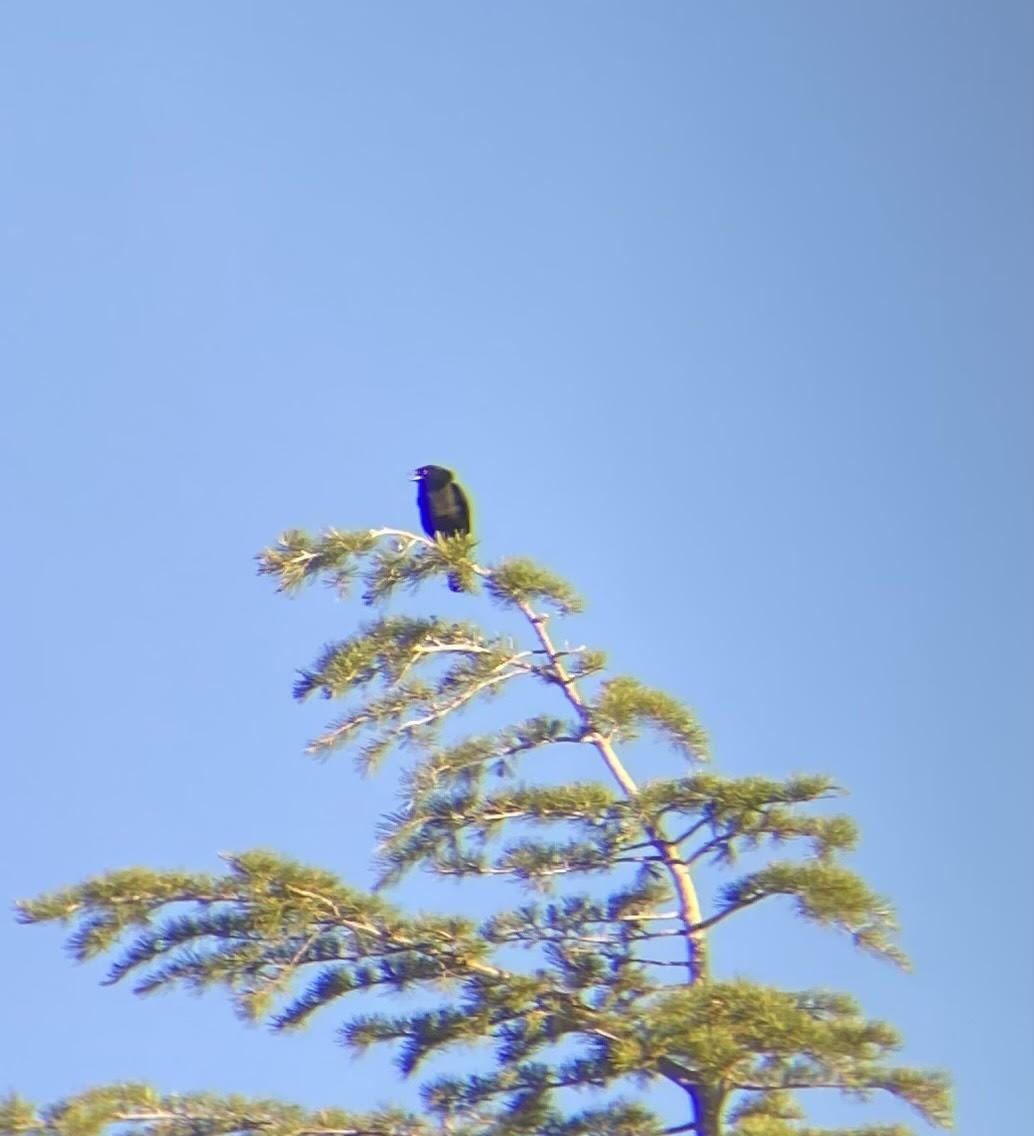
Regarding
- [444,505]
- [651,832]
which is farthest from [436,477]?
[651,832]

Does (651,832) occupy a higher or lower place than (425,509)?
lower

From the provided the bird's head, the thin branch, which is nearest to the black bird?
the bird's head

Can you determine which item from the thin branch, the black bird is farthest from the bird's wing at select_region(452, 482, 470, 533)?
the thin branch

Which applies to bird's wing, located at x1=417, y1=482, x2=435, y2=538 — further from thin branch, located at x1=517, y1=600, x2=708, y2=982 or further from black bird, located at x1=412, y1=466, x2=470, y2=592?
thin branch, located at x1=517, y1=600, x2=708, y2=982

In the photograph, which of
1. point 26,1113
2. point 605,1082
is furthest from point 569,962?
point 26,1113

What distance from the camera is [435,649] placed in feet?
23.9

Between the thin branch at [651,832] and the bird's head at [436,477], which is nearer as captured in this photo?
the thin branch at [651,832]

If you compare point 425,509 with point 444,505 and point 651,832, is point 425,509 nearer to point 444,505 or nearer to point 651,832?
point 444,505

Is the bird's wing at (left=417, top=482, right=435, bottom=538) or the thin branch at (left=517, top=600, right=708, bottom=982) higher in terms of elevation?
the bird's wing at (left=417, top=482, right=435, bottom=538)

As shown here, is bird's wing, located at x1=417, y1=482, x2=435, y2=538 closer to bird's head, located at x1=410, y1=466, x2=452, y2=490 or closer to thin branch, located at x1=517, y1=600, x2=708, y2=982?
bird's head, located at x1=410, y1=466, x2=452, y2=490

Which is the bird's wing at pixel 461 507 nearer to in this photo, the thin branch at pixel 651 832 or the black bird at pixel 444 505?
the black bird at pixel 444 505

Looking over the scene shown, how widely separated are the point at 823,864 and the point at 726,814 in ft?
1.12

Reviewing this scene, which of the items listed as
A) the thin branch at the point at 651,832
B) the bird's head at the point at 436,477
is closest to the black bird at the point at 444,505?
the bird's head at the point at 436,477

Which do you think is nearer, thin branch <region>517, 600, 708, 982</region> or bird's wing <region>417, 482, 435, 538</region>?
thin branch <region>517, 600, 708, 982</region>
